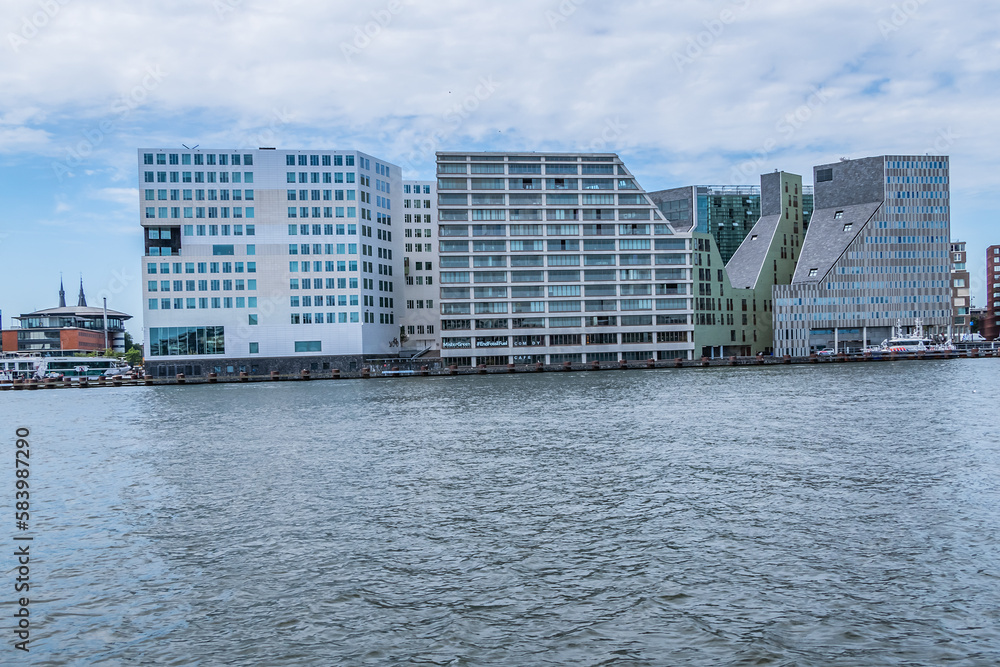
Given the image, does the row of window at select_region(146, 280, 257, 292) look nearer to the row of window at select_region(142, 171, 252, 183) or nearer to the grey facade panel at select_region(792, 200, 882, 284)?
the row of window at select_region(142, 171, 252, 183)

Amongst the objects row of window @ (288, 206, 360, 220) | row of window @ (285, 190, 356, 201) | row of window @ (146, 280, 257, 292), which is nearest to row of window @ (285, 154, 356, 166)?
row of window @ (285, 190, 356, 201)

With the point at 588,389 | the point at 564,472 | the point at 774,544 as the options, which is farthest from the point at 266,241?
the point at 774,544

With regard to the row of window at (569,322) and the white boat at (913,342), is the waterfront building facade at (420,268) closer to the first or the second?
the row of window at (569,322)

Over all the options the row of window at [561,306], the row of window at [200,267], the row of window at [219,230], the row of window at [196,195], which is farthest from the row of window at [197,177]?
the row of window at [561,306]

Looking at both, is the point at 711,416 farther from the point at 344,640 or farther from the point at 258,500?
the point at 344,640

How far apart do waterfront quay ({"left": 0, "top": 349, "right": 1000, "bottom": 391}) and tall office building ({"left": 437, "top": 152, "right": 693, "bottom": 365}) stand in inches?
→ 255

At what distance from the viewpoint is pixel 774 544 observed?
71.8 feet

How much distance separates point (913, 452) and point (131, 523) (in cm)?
3421

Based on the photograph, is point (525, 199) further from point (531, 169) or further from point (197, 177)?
point (197, 177)

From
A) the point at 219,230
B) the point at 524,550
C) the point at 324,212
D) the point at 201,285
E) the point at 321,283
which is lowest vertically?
the point at 524,550

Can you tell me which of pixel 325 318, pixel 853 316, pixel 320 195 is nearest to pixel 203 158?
pixel 320 195

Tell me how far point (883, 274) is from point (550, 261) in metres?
88.0

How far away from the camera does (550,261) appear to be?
169250mm

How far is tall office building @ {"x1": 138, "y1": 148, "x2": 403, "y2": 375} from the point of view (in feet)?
508
